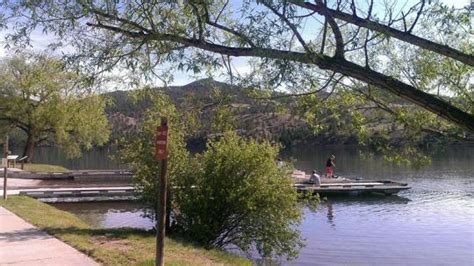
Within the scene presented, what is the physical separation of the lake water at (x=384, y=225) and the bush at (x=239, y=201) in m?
1.54

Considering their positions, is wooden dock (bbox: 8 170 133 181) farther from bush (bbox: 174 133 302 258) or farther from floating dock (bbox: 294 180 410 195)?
bush (bbox: 174 133 302 258)

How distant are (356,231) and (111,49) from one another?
53.6ft

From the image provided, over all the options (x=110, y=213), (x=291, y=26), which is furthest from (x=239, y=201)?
(x=110, y=213)

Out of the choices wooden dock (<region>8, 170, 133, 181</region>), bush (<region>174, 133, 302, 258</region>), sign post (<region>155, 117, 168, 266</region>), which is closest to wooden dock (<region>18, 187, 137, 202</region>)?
wooden dock (<region>8, 170, 133, 181</region>)

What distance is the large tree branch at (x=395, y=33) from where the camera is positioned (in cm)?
620

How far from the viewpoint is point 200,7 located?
7.19m

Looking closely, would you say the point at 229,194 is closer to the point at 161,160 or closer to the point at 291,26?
Result: the point at 161,160

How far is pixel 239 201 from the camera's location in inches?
555

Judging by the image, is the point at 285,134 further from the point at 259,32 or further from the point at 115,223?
the point at 259,32

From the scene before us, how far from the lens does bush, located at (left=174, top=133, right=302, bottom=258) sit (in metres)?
14.3

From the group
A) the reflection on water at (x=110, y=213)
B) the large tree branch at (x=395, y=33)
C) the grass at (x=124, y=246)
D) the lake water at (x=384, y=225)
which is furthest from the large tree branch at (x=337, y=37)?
the reflection on water at (x=110, y=213)

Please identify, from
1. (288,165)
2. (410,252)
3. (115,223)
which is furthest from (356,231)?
(115,223)

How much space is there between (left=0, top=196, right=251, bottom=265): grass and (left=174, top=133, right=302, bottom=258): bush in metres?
1.34

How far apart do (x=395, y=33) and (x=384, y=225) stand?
59.8 feet
